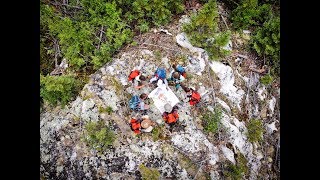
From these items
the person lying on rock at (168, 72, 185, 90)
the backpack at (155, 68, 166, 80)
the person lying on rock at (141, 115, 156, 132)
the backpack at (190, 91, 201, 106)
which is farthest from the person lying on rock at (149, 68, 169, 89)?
the person lying on rock at (141, 115, 156, 132)

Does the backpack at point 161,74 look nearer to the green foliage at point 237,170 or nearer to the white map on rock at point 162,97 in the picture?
the white map on rock at point 162,97

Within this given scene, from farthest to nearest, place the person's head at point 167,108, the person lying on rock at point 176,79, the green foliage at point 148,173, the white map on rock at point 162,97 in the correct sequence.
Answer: the person lying on rock at point 176,79 < the white map on rock at point 162,97 < the person's head at point 167,108 < the green foliage at point 148,173

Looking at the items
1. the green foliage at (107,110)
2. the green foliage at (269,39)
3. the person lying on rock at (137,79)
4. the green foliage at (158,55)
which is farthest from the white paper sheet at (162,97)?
the green foliage at (269,39)

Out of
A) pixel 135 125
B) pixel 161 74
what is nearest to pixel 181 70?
pixel 161 74

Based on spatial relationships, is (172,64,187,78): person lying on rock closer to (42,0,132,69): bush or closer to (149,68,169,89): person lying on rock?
(149,68,169,89): person lying on rock

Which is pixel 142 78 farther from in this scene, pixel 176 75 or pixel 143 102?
pixel 176 75

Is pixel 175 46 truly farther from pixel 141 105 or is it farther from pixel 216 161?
pixel 216 161
